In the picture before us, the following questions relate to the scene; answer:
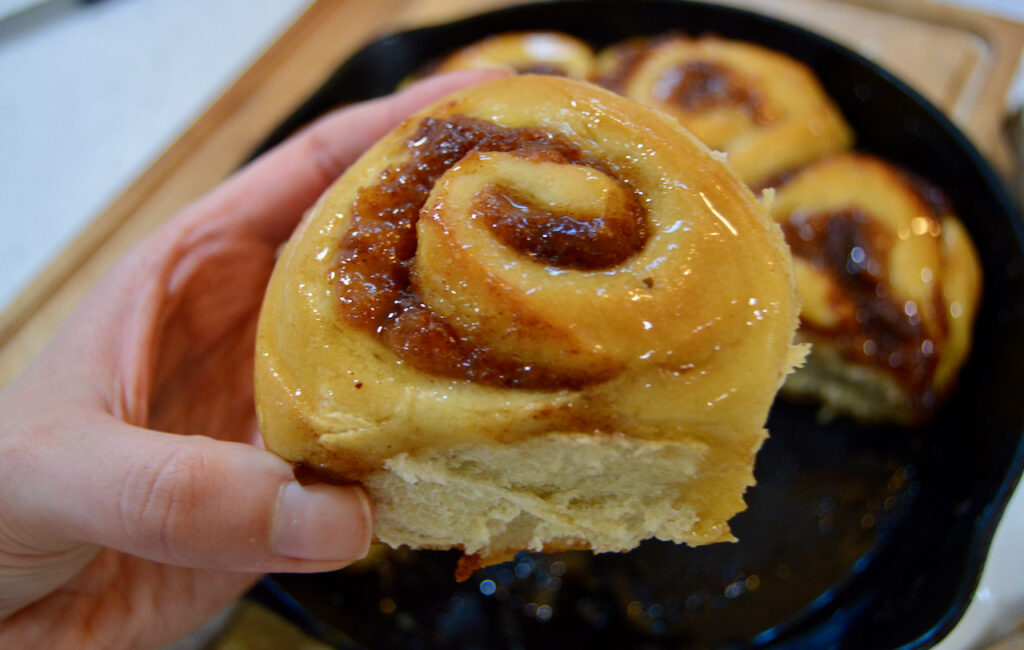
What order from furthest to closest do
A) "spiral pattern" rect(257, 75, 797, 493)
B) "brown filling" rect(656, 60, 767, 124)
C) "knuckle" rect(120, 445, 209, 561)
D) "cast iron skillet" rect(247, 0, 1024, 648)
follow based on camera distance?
"brown filling" rect(656, 60, 767, 124), "cast iron skillet" rect(247, 0, 1024, 648), "knuckle" rect(120, 445, 209, 561), "spiral pattern" rect(257, 75, 797, 493)

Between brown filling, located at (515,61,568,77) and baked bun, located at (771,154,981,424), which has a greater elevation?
brown filling, located at (515,61,568,77)

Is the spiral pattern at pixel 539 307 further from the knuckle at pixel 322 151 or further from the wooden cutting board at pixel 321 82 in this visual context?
the wooden cutting board at pixel 321 82

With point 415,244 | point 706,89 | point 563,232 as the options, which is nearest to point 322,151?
point 415,244

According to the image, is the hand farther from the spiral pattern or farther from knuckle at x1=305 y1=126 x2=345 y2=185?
the spiral pattern

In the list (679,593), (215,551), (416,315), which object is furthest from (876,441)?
(215,551)

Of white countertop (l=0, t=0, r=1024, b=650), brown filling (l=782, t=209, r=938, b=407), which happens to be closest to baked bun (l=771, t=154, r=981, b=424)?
brown filling (l=782, t=209, r=938, b=407)

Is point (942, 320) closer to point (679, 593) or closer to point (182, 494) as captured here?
point (679, 593)
